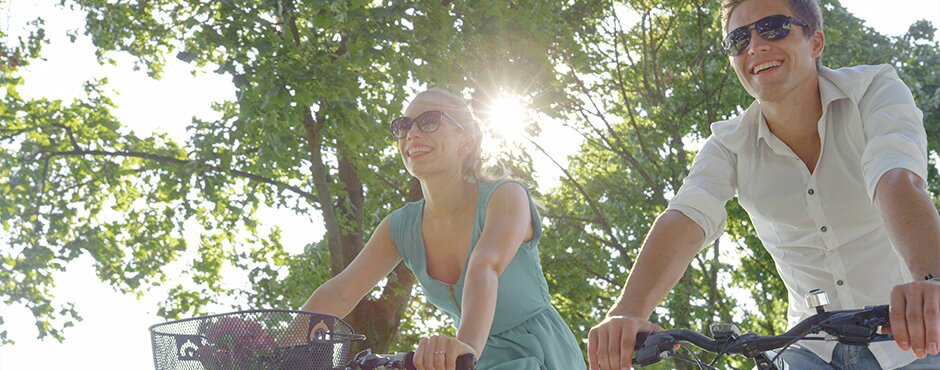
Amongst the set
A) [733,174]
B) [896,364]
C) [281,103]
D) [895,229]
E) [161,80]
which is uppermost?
[161,80]

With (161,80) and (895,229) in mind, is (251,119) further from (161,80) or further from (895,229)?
(895,229)

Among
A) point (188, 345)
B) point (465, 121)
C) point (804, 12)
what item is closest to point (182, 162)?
point (465, 121)

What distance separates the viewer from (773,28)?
2.60 m

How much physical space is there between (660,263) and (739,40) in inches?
25.0

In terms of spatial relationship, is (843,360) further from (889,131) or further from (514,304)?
(514,304)

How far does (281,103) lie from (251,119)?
3.42 ft

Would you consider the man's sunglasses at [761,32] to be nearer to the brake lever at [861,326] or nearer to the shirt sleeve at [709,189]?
the shirt sleeve at [709,189]

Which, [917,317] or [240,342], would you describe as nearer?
[917,317]

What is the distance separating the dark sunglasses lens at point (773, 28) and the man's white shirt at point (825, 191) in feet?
0.52

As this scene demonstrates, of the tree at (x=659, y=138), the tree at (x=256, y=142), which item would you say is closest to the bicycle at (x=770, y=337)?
the tree at (x=256, y=142)

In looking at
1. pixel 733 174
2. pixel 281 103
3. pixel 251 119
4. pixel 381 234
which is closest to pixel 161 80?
pixel 251 119

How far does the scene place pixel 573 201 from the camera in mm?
17469

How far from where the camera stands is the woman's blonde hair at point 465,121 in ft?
12.1

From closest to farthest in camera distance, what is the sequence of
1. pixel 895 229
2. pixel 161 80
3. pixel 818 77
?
pixel 895 229, pixel 818 77, pixel 161 80
